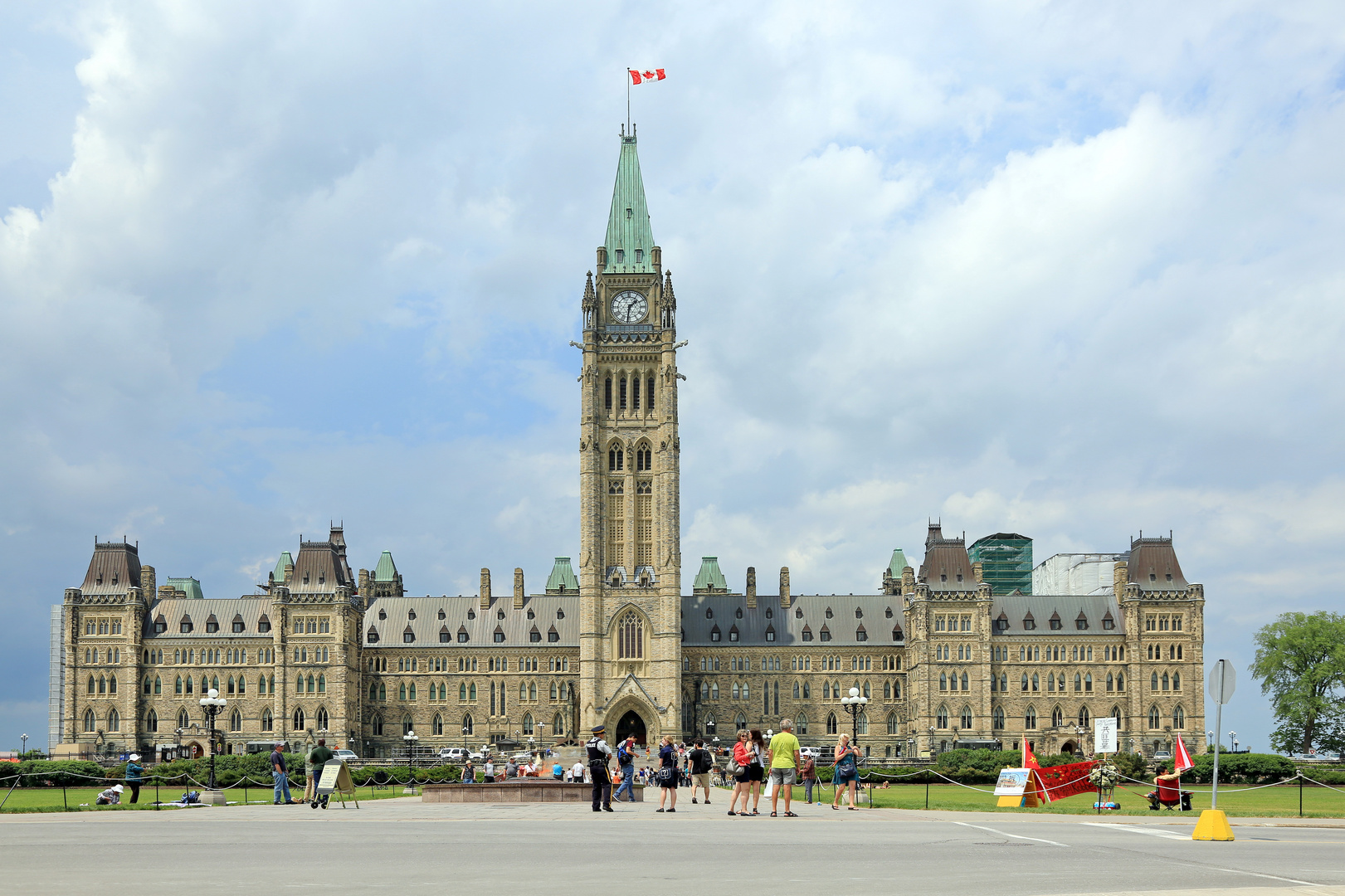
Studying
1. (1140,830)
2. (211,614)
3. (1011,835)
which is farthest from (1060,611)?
(1011,835)

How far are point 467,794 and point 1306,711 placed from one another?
272 ft

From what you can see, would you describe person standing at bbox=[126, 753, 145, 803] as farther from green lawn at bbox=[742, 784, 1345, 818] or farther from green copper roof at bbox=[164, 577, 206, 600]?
green copper roof at bbox=[164, 577, 206, 600]

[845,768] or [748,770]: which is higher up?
[748,770]

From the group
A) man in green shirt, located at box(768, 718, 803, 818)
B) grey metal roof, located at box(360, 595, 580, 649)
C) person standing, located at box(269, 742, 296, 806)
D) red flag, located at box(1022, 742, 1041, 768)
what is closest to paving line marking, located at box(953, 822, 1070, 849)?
man in green shirt, located at box(768, 718, 803, 818)

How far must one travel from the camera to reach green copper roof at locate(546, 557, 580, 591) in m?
151

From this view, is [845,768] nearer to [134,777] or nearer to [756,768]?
[756,768]

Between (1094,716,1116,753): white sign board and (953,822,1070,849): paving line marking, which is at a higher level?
(953,822,1070,849): paving line marking

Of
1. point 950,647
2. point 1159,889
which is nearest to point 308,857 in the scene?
point 1159,889

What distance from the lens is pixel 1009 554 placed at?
16912cm

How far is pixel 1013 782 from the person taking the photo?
40.6m

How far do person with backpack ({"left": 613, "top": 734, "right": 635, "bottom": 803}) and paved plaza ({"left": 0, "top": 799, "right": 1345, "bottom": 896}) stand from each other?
683 centimetres

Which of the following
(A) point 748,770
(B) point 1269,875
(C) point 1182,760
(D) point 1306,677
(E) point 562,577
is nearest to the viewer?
(B) point 1269,875

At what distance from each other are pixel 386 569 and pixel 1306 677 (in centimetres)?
8876

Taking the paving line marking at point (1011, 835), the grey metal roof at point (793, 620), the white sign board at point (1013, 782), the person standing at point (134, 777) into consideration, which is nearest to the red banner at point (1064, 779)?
the white sign board at point (1013, 782)
